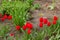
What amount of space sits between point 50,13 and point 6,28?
4.91 feet

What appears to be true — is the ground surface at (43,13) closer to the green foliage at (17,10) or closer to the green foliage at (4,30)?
the green foliage at (17,10)

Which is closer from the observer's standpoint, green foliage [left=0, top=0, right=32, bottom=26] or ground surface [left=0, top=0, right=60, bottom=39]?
green foliage [left=0, top=0, right=32, bottom=26]

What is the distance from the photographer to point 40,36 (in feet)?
13.7

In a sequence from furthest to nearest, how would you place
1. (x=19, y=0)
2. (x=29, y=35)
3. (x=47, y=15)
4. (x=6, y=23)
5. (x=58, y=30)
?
(x=19, y=0) → (x=47, y=15) → (x=6, y=23) → (x=58, y=30) → (x=29, y=35)

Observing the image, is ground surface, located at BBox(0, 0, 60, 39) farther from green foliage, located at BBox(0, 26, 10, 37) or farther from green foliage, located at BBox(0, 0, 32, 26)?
green foliage, located at BBox(0, 26, 10, 37)

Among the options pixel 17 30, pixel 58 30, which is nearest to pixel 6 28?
pixel 17 30

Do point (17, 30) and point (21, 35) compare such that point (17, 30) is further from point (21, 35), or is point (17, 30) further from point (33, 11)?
point (33, 11)

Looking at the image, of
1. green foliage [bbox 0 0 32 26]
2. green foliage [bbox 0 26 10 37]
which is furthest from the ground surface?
green foliage [bbox 0 26 10 37]

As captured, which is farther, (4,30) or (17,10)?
(17,10)

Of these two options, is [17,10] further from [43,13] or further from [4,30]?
[43,13]

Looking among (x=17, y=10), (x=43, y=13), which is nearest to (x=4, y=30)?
(x=17, y=10)

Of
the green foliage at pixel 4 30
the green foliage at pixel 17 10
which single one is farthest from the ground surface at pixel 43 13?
the green foliage at pixel 4 30

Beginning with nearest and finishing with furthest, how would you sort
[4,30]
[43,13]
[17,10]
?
[4,30], [17,10], [43,13]

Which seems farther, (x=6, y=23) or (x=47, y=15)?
(x=47, y=15)
